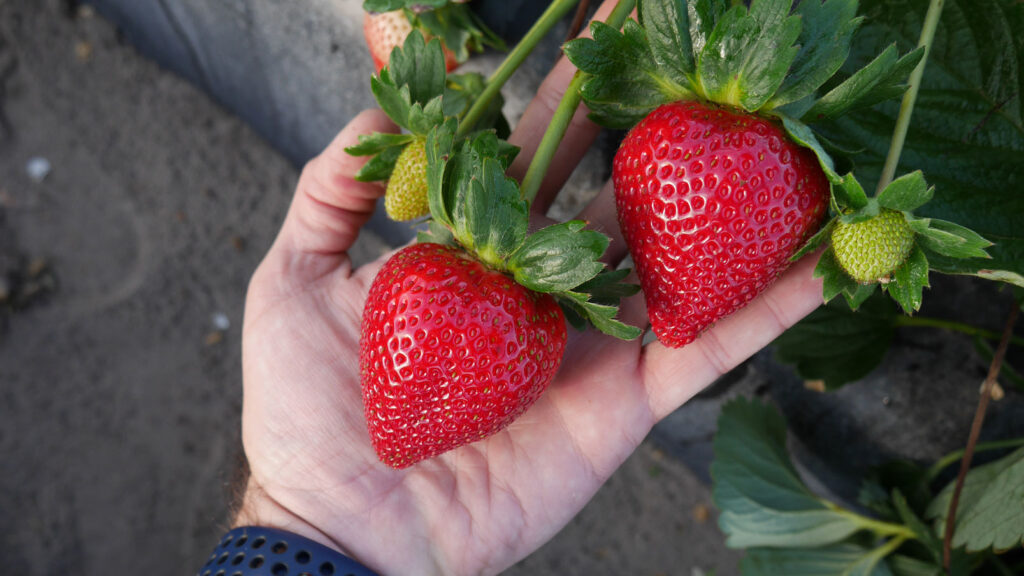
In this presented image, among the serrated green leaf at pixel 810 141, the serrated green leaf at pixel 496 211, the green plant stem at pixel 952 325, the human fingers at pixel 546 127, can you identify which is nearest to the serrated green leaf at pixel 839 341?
the green plant stem at pixel 952 325

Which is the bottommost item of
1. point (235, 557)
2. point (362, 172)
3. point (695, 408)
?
point (695, 408)

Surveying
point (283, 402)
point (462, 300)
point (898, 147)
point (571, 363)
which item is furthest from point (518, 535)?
point (898, 147)

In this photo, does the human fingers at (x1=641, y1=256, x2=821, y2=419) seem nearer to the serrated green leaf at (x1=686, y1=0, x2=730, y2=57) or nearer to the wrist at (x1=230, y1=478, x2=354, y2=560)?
the serrated green leaf at (x1=686, y1=0, x2=730, y2=57)

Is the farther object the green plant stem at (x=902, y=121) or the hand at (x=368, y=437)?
the hand at (x=368, y=437)

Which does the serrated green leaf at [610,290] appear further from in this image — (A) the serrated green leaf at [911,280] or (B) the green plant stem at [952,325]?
(B) the green plant stem at [952,325]

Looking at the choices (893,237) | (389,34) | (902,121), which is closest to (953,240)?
(893,237)

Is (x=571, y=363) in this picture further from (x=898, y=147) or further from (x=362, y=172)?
(x=898, y=147)

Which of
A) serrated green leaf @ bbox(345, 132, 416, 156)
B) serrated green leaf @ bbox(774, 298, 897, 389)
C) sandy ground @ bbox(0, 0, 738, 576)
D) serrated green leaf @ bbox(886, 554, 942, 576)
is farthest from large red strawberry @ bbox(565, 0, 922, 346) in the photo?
sandy ground @ bbox(0, 0, 738, 576)
